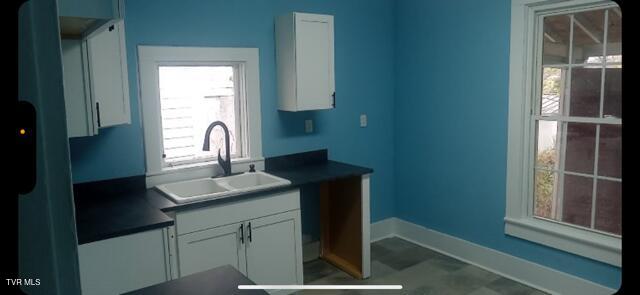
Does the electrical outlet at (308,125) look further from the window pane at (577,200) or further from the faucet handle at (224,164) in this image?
the window pane at (577,200)

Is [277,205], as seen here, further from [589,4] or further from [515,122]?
[589,4]

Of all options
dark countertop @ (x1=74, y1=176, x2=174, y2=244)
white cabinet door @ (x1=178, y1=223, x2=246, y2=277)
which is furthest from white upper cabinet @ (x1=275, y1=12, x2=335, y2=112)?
dark countertop @ (x1=74, y1=176, x2=174, y2=244)

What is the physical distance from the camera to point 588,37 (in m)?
2.85

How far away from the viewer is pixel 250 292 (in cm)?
133

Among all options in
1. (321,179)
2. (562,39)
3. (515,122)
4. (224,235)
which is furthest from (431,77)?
(224,235)

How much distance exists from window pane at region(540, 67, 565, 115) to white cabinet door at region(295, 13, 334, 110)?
1475 mm

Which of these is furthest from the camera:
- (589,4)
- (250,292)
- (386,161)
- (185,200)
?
(386,161)

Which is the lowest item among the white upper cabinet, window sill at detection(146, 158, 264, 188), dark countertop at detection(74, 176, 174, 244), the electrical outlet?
dark countertop at detection(74, 176, 174, 244)

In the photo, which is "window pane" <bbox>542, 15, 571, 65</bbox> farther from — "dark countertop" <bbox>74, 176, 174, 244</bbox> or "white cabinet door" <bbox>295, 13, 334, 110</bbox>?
"dark countertop" <bbox>74, 176, 174, 244</bbox>

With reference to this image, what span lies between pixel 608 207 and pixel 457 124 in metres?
1.20

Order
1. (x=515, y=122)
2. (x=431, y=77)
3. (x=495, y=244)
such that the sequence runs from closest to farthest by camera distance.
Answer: (x=515, y=122) → (x=495, y=244) → (x=431, y=77)

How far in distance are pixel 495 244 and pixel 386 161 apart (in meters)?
1.20

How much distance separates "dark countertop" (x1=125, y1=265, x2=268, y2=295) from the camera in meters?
1.34

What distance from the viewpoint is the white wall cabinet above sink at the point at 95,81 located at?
7.48 feet
